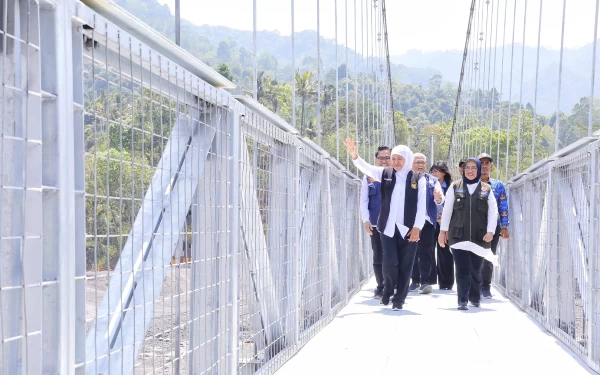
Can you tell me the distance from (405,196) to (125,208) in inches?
225

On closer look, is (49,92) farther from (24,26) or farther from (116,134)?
(116,134)

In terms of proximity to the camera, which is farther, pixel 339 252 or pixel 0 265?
pixel 339 252

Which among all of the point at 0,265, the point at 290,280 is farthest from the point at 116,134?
the point at 290,280

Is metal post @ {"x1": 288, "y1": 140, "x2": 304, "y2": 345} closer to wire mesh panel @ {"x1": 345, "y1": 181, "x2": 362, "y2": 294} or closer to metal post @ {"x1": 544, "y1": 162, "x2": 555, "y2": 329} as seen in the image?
metal post @ {"x1": 544, "y1": 162, "x2": 555, "y2": 329}

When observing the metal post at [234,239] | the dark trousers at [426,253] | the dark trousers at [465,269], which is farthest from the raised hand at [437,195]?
the metal post at [234,239]

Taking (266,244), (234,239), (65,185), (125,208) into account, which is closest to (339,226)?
(266,244)

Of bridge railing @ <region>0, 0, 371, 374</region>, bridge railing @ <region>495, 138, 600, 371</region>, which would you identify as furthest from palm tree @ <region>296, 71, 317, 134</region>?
bridge railing @ <region>0, 0, 371, 374</region>

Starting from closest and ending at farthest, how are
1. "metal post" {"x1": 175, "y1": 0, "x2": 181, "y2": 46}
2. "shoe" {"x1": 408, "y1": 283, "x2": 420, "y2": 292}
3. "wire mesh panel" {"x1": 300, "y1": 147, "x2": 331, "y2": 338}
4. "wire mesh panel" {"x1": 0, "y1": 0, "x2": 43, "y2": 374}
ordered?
"wire mesh panel" {"x1": 0, "y1": 0, "x2": 43, "y2": 374} → "metal post" {"x1": 175, "y1": 0, "x2": 181, "y2": 46} → "wire mesh panel" {"x1": 300, "y1": 147, "x2": 331, "y2": 338} → "shoe" {"x1": 408, "y1": 283, "x2": 420, "y2": 292}

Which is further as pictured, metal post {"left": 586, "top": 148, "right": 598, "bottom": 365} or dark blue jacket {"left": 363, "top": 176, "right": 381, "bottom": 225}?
dark blue jacket {"left": 363, "top": 176, "right": 381, "bottom": 225}

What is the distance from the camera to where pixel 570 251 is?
556cm

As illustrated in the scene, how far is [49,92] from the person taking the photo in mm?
1693

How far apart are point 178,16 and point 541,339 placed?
12.7ft

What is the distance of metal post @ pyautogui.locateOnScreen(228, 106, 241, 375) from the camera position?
132 inches

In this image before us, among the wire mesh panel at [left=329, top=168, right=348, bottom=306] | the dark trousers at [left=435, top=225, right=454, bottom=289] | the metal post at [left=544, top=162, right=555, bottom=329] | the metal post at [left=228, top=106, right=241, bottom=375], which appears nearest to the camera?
the metal post at [left=228, top=106, right=241, bottom=375]
